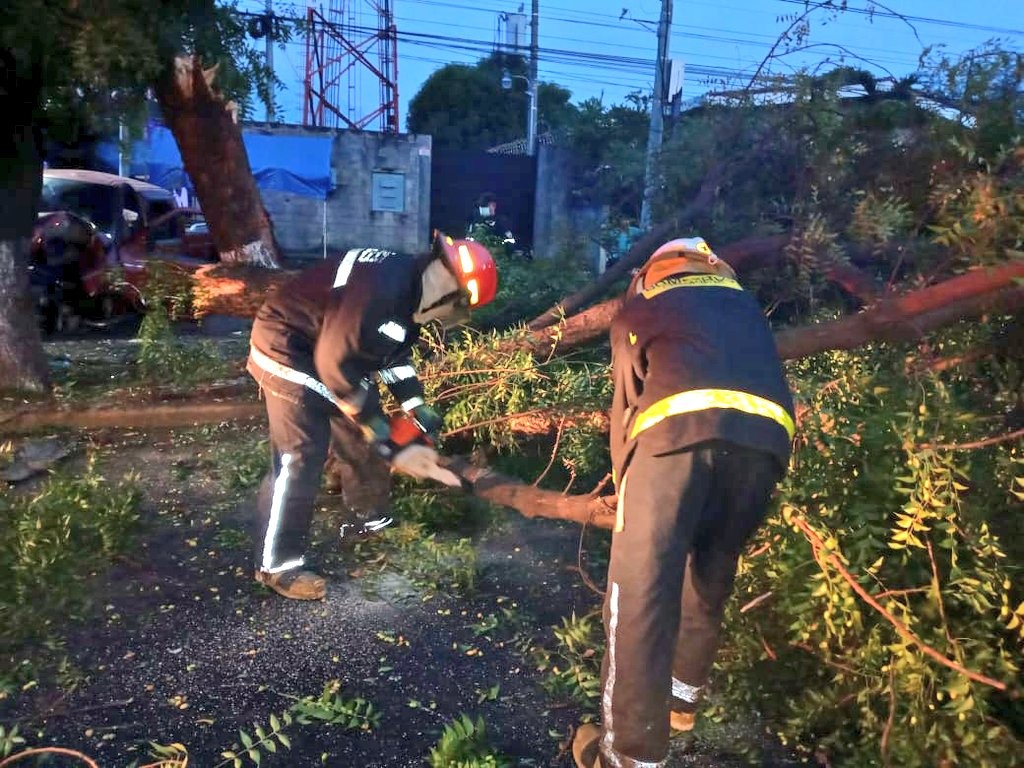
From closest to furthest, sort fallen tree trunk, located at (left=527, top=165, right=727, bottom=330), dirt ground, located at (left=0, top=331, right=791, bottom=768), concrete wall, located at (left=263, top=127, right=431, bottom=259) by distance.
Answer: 1. dirt ground, located at (left=0, top=331, right=791, bottom=768)
2. fallen tree trunk, located at (left=527, top=165, right=727, bottom=330)
3. concrete wall, located at (left=263, top=127, right=431, bottom=259)

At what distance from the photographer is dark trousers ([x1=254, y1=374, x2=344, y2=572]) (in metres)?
3.91

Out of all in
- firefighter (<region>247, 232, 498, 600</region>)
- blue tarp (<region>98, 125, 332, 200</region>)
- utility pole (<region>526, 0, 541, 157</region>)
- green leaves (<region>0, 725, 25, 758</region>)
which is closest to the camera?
green leaves (<region>0, 725, 25, 758</region>)

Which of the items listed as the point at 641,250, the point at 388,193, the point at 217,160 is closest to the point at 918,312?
the point at 641,250

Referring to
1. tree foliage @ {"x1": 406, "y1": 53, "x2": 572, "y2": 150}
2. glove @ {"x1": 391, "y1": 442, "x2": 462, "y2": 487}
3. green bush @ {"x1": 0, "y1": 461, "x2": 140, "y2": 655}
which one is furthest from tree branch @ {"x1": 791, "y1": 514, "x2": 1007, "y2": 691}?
tree foliage @ {"x1": 406, "y1": 53, "x2": 572, "y2": 150}

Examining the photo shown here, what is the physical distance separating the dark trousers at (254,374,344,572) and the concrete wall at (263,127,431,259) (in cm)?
1863

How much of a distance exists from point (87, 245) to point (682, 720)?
9.33 metres

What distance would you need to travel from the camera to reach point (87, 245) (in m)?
10.3

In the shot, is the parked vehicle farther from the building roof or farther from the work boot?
the building roof

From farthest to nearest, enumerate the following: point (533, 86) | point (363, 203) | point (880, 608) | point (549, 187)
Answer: point (533, 86)
point (363, 203)
point (549, 187)
point (880, 608)

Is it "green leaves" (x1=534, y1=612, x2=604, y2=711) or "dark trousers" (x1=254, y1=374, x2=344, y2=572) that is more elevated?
"dark trousers" (x1=254, y1=374, x2=344, y2=572)

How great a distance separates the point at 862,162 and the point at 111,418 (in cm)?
481

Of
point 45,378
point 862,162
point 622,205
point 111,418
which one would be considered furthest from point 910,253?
point 45,378

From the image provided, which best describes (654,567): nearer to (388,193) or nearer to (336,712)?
(336,712)

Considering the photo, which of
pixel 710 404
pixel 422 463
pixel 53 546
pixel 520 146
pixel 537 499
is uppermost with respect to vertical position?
pixel 520 146
